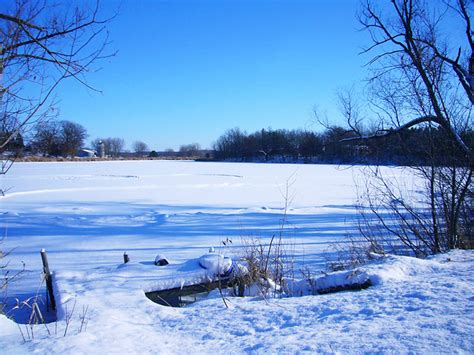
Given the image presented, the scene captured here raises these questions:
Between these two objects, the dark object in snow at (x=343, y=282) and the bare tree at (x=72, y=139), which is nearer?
the dark object in snow at (x=343, y=282)

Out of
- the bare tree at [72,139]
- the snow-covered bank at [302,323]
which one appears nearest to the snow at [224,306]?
the snow-covered bank at [302,323]

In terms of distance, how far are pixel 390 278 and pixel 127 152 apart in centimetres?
12537

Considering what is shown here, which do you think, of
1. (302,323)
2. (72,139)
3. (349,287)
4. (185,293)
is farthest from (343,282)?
(72,139)

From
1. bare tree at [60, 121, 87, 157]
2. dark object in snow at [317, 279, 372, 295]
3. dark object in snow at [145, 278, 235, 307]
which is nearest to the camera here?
dark object in snow at [317, 279, 372, 295]

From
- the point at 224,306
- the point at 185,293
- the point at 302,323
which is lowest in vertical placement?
the point at 185,293

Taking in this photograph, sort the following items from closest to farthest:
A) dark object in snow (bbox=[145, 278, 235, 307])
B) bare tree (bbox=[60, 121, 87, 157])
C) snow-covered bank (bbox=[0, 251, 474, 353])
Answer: snow-covered bank (bbox=[0, 251, 474, 353]) < dark object in snow (bbox=[145, 278, 235, 307]) < bare tree (bbox=[60, 121, 87, 157])

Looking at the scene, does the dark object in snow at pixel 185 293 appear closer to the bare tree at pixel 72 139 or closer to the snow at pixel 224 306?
the snow at pixel 224 306

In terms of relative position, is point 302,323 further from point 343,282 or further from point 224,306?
point 343,282

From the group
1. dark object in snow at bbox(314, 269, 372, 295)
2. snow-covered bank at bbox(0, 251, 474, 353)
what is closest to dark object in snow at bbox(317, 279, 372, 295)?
dark object in snow at bbox(314, 269, 372, 295)

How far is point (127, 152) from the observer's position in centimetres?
12062

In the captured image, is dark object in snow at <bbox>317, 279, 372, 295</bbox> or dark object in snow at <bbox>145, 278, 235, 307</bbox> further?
dark object in snow at <bbox>145, 278, 235, 307</bbox>

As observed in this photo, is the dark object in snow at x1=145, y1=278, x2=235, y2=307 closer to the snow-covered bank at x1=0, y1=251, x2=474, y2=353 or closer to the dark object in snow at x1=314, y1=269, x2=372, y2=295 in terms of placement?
the snow-covered bank at x1=0, y1=251, x2=474, y2=353

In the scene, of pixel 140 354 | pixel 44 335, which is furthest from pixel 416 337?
pixel 44 335

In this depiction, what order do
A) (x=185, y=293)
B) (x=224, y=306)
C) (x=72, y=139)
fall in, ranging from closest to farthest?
(x=224, y=306) < (x=185, y=293) < (x=72, y=139)
